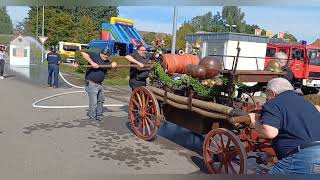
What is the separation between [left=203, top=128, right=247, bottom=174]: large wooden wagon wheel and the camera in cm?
386

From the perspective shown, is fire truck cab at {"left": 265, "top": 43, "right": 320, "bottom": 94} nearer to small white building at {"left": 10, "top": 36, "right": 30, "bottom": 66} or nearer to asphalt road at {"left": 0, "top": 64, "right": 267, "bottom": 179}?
asphalt road at {"left": 0, "top": 64, "right": 267, "bottom": 179}

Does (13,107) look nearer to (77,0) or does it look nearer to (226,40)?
(77,0)

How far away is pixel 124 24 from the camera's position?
2692 centimetres

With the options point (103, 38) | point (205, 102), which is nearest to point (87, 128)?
point (205, 102)

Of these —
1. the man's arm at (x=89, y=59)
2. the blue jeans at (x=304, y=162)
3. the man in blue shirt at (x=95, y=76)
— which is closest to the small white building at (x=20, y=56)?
the man in blue shirt at (x=95, y=76)

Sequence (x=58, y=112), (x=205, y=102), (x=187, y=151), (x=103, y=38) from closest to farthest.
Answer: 1. (x=205, y=102)
2. (x=187, y=151)
3. (x=58, y=112)
4. (x=103, y=38)

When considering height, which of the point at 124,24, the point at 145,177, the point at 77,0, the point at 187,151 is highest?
the point at 124,24

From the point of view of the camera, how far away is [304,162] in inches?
106

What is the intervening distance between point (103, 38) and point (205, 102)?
74.8ft

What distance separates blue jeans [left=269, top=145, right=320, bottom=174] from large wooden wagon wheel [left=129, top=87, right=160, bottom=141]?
2.88 meters

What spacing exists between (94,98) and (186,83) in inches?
98.9

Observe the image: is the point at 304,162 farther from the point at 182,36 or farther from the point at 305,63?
the point at 182,36

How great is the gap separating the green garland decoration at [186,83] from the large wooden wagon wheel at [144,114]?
304 mm

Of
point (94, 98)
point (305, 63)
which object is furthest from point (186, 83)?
point (305, 63)
